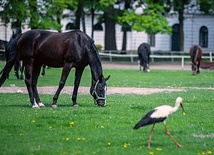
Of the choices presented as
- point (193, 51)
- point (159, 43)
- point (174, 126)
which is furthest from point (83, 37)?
point (159, 43)

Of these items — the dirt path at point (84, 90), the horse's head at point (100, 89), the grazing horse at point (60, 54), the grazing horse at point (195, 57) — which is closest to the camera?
the grazing horse at point (60, 54)

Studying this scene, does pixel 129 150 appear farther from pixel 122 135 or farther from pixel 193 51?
pixel 193 51

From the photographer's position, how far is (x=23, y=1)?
49219 mm

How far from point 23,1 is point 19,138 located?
36893 mm

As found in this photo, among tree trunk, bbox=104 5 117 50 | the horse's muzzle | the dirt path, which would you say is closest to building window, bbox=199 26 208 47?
tree trunk, bbox=104 5 117 50

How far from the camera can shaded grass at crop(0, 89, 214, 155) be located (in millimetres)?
12180

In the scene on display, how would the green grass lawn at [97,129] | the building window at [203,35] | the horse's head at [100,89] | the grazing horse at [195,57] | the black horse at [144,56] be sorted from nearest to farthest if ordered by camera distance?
the green grass lawn at [97,129]
the horse's head at [100,89]
the grazing horse at [195,57]
the black horse at [144,56]
the building window at [203,35]

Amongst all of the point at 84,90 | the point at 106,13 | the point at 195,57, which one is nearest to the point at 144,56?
the point at 195,57

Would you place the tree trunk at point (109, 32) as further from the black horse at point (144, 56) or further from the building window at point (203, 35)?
the building window at point (203, 35)

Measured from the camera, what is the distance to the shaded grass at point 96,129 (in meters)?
12.2

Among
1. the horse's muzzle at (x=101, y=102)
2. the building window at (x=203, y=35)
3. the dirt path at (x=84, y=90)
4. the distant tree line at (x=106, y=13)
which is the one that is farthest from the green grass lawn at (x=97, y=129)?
the building window at (x=203, y=35)

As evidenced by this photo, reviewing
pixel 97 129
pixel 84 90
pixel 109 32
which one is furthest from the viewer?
pixel 109 32

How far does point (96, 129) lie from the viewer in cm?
1448

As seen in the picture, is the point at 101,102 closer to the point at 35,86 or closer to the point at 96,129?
the point at 35,86
